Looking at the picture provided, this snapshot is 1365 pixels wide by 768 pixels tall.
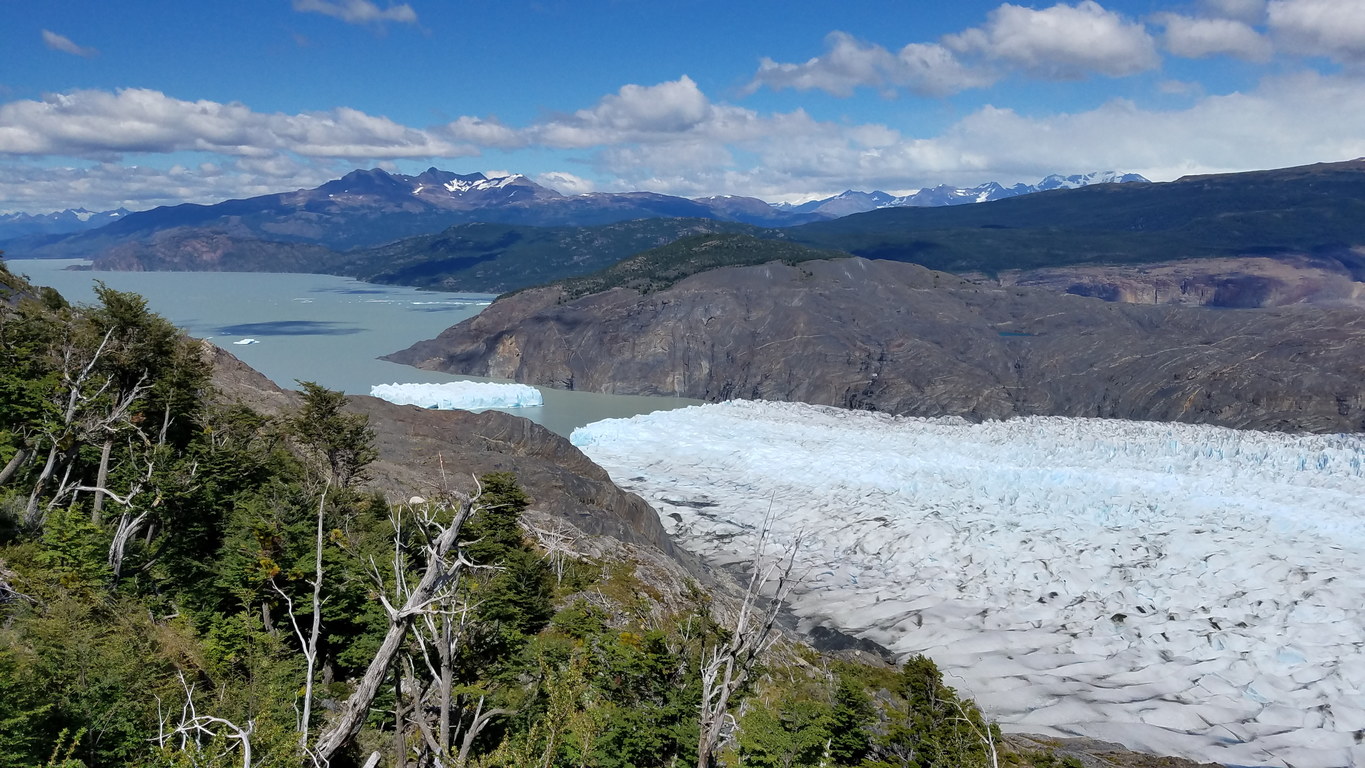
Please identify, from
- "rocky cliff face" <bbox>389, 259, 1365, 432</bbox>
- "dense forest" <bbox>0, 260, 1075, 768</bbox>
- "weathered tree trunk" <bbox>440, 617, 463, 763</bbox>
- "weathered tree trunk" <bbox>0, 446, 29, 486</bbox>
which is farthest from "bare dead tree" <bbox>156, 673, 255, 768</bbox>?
"rocky cliff face" <bbox>389, 259, 1365, 432</bbox>

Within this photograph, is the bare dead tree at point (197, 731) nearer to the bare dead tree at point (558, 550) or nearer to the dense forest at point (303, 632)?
the dense forest at point (303, 632)

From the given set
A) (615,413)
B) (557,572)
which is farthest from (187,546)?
(615,413)

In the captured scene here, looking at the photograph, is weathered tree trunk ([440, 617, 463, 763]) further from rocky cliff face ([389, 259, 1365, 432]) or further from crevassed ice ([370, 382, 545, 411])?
rocky cliff face ([389, 259, 1365, 432])

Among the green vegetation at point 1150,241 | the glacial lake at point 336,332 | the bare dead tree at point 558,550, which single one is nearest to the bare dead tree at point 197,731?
the bare dead tree at point 558,550

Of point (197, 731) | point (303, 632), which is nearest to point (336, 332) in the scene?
point (303, 632)

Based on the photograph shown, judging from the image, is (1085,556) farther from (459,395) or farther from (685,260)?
(685,260)

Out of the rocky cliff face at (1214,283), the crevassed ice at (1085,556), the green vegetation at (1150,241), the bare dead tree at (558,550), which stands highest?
the green vegetation at (1150,241)
